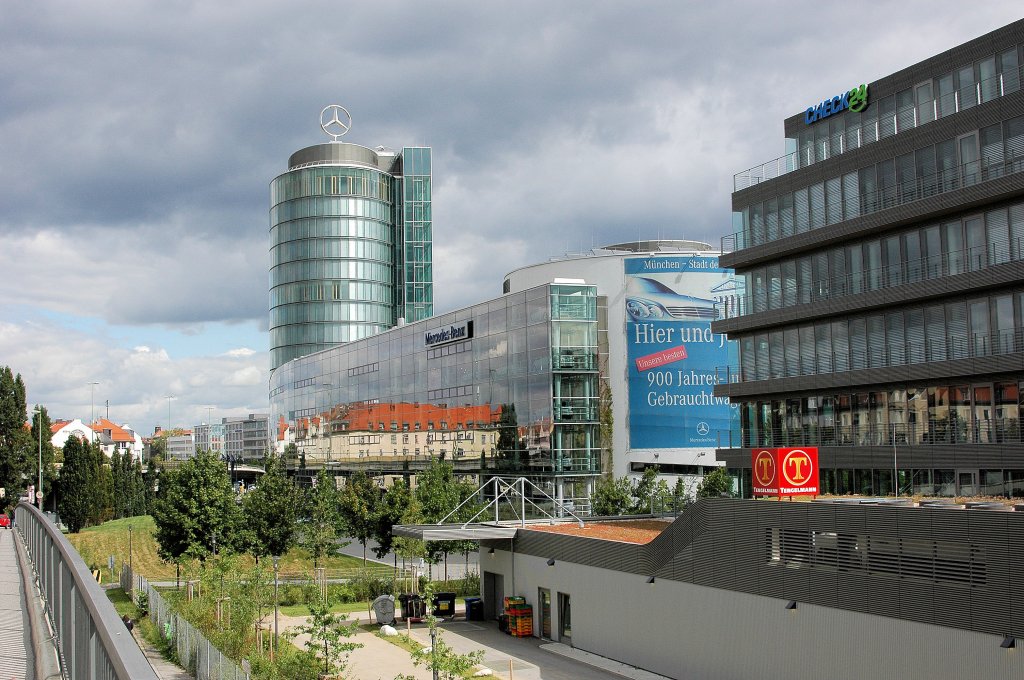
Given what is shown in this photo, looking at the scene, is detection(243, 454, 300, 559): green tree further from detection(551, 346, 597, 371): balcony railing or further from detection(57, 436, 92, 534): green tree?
detection(57, 436, 92, 534): green tree

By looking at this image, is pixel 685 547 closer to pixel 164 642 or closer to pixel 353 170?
pixel 164 642

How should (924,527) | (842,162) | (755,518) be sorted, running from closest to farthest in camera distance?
(924,527) → (755,518) → (842,162)

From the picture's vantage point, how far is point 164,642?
3056 centimetres

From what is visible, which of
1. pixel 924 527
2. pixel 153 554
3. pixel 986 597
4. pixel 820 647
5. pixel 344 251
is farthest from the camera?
pixel 344 251

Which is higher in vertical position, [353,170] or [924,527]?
[353,170]

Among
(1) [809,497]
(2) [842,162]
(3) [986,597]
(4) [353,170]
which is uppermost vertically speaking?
(4) [353,170]

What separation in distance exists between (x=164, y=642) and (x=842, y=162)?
36.1 metres

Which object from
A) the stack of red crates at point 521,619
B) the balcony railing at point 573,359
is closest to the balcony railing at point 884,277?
the balcony railing at point 573,359

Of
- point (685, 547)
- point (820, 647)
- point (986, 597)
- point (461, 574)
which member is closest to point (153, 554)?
point (461, 574)

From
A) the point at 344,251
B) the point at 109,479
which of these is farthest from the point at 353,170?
the point at 109,479

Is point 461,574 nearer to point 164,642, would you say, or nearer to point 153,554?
point 153,554

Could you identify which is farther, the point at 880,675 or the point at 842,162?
the point at 842,162

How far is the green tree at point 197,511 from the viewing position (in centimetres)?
5016

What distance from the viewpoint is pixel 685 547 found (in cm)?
2978
